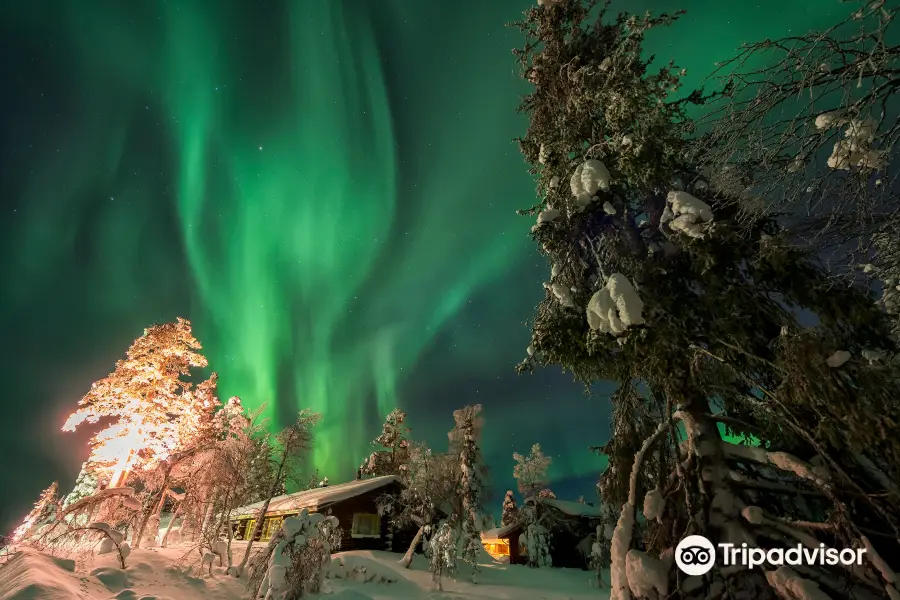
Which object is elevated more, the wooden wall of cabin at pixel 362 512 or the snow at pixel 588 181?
the snow at pixel 588 181

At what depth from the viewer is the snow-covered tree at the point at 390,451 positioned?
39.3 metres

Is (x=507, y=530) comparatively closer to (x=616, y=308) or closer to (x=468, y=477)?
(x=468, y=477)

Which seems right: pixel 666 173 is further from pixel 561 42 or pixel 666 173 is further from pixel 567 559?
pixel 567 559

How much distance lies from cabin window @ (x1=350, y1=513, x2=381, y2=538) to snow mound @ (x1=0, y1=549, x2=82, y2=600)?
59.0 ft

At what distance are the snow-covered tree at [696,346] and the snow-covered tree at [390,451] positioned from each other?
35.4 m

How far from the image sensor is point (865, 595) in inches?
170

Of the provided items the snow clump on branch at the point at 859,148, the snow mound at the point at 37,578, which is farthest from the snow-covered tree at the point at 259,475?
the snow clump on branch at the point at 859,148

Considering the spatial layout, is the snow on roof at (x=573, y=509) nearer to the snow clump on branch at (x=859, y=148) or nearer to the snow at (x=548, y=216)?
the snow at (x=548, y=216)

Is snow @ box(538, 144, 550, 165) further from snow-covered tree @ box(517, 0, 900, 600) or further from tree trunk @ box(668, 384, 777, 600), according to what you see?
tree trunk @ box(668, 384, 777, 600)

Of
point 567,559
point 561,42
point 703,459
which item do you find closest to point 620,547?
point 703,459

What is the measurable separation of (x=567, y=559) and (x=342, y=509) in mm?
18413

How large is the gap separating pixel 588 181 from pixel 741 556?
18.7 feet

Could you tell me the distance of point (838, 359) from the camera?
4.20 m

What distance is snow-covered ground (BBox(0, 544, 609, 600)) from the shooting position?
8.73m
